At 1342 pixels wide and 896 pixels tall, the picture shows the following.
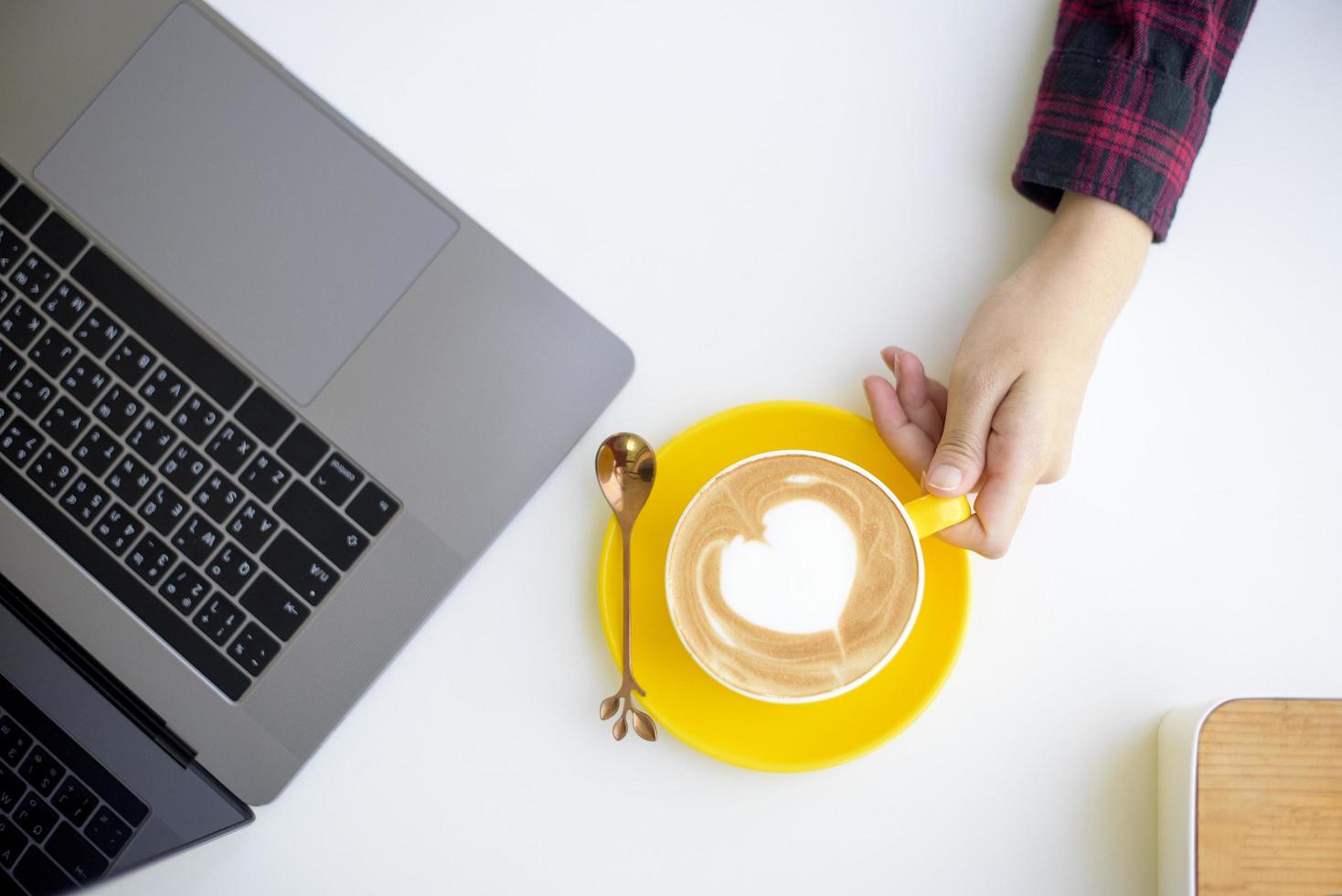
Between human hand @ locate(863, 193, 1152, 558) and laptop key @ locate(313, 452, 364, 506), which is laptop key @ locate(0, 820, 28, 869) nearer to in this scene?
laptop key @ locate(313, 452, 364, 506)


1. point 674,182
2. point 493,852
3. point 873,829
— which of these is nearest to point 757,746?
point 873,829

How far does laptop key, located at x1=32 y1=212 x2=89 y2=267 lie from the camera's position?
0.73 metres

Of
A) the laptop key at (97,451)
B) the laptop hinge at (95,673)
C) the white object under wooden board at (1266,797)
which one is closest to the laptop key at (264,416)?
the laptop key at (97,451)

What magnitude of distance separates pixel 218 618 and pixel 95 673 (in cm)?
12

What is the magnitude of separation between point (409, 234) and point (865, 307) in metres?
0.40

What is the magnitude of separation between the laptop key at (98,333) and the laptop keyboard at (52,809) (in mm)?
290

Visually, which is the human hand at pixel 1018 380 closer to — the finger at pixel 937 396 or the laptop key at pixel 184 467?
the finger at pixel 937 396

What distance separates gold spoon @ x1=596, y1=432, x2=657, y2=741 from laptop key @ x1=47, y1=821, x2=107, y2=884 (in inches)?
16.1

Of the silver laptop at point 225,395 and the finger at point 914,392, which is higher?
the finger at point 914,392

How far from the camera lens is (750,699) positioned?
0.70m

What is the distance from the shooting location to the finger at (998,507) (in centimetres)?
67

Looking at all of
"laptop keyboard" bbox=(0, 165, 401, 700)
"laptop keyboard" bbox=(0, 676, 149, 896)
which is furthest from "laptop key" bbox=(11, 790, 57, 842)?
"laptop keyboard" bbox=(0, 165, 401, 700)

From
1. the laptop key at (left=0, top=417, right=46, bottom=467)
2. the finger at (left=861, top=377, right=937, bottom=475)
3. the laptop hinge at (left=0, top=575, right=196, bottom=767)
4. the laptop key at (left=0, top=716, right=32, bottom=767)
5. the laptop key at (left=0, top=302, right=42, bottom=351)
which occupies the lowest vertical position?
the laptop key at (left=0, top=716, right=32, bottom=767)

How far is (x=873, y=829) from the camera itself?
0.71 metres
